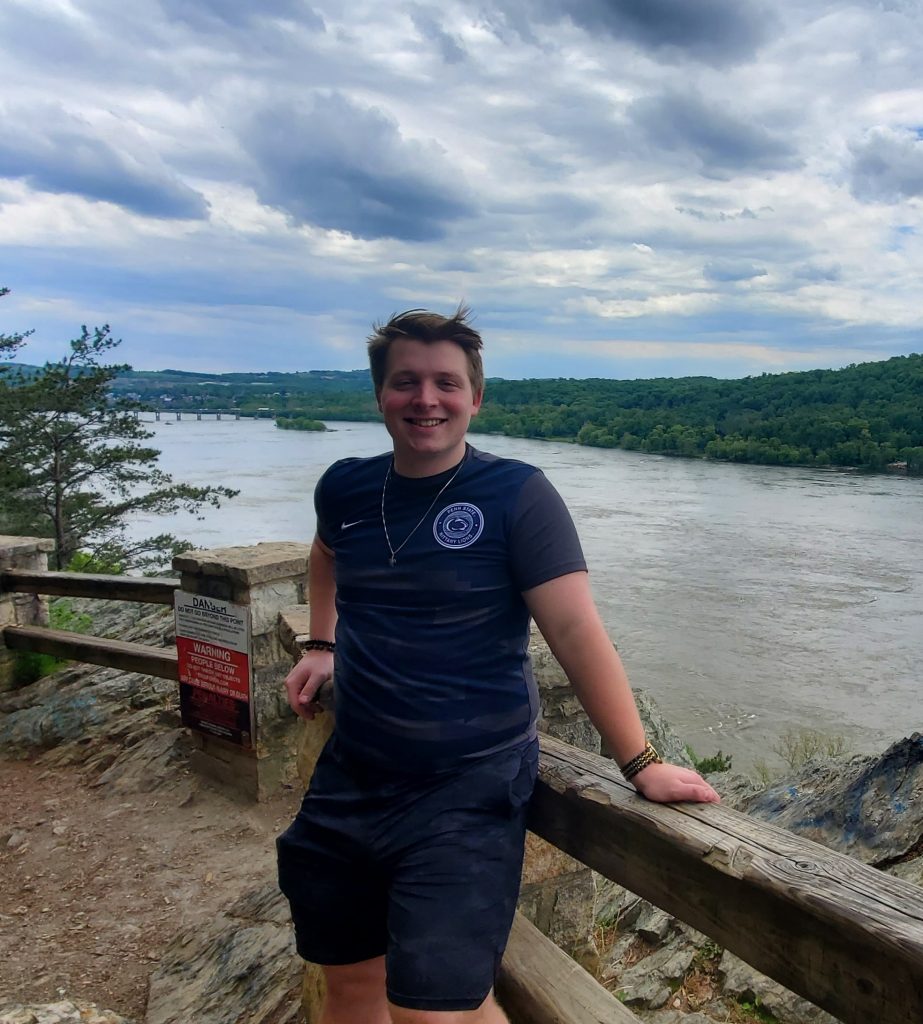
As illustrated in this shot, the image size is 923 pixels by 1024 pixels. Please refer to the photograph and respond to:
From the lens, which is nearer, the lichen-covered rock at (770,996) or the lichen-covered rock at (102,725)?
the lichen-covered rock at (770,996)

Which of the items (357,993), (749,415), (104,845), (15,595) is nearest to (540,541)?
(357,993)

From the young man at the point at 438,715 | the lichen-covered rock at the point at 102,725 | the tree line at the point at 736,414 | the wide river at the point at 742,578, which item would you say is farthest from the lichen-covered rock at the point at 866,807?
the tree line at the point at 736,414

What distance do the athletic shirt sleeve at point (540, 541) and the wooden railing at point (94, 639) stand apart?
286 cm

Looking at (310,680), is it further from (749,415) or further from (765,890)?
(749,415)

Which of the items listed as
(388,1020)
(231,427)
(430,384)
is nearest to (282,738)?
(388,1020)

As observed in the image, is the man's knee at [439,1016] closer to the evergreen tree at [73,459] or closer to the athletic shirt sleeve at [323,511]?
the athletic shirt sleeve at [323,511]

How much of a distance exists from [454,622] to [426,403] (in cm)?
41

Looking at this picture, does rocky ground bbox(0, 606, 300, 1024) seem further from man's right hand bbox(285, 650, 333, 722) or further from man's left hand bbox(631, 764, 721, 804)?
man's left hand bbox(631, 764, 721, 804)

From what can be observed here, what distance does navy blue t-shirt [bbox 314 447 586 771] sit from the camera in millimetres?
1515

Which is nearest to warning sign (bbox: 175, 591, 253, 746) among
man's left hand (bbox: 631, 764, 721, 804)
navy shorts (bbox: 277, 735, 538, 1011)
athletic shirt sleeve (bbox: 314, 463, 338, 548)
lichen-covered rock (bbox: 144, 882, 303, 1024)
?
lichen-covered rock (bbox: 144, 882, 303, 1024)

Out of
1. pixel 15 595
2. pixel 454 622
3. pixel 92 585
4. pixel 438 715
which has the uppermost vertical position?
pixel 454 622

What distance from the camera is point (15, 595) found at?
4902 mm

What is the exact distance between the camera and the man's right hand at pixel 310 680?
2041mm

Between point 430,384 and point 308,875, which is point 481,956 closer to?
point 308,875
